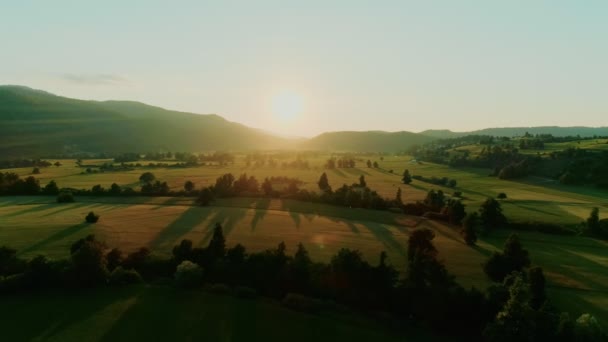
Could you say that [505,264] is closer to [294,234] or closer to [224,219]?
[294,234]

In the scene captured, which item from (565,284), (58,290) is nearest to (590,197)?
(565,284)

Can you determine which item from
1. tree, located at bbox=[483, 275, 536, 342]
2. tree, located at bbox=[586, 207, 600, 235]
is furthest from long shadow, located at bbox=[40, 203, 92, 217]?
tree, located at bbox=[586, 207, 600, 235]

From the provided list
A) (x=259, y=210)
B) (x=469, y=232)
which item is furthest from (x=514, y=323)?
(x=259, y=210)

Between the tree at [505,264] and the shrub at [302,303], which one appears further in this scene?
the tree at [505,264]

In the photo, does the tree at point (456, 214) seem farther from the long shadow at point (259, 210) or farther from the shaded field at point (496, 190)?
the long shadow at point (259, 210)

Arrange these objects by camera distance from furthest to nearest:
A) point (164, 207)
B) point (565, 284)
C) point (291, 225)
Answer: point (164, 207) → point (291, 225) → point (565, 284)

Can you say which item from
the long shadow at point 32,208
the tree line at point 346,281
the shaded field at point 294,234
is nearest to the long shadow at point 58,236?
the shaded field at point 294,234

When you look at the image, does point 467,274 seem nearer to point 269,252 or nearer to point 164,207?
point 269,252
